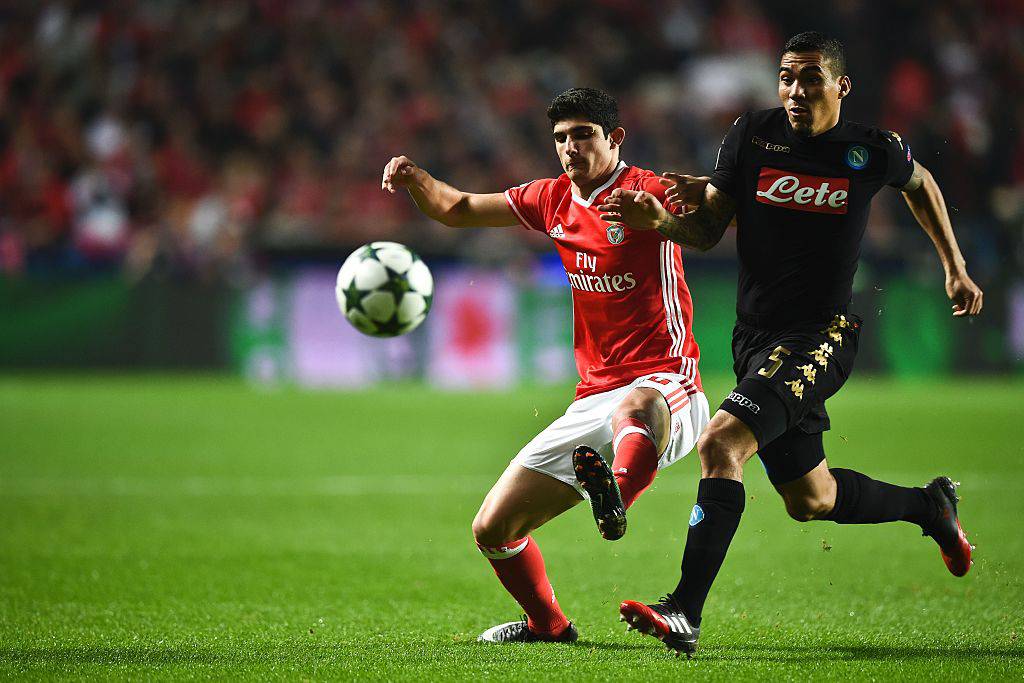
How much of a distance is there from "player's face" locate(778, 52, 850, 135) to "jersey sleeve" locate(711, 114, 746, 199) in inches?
8.6

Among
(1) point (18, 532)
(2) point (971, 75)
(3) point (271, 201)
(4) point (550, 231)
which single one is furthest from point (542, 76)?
(4) point (550, 231)

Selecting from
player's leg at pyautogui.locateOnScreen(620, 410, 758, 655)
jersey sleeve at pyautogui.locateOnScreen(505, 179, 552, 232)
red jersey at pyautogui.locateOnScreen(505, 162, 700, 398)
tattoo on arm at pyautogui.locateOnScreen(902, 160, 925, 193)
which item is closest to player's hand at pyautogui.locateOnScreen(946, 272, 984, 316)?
tattoo on arm at pyautogui.locateOnScreen(902, 160, 925, 193)

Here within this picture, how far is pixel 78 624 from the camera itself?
17.4ft

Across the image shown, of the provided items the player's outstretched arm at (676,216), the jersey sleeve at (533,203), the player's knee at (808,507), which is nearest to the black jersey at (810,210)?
the player's outstretched arm at (676,216)

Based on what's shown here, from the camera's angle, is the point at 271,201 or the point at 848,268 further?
the point at 271,201

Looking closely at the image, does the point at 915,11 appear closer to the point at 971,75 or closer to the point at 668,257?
the point at 971,75

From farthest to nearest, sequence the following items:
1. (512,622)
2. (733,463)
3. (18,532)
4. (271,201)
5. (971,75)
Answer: (971,75)
(271,201)
(18,532)
(512,622)
(733,463)

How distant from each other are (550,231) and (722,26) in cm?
1557

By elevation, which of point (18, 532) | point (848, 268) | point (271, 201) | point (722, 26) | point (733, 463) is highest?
point (722, 26)

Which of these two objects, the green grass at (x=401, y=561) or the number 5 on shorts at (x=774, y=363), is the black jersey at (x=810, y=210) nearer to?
the number 5 on shorts at (x=774, y=363)

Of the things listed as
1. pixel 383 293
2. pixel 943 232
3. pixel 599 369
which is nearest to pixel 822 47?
pixel 943 232

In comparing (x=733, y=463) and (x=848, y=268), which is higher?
(x=848, y=268)

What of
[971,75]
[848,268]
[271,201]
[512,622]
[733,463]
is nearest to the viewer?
[733,463]

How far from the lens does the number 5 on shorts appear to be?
4723mm
